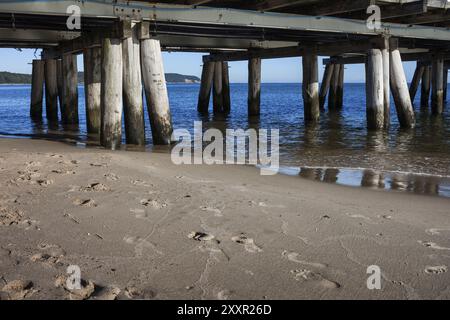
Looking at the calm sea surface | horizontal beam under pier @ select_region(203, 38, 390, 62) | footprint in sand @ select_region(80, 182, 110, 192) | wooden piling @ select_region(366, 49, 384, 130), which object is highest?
horizontal beam under pier @ select_region(203, 38, 390, 62)

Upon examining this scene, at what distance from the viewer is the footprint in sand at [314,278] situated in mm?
2953

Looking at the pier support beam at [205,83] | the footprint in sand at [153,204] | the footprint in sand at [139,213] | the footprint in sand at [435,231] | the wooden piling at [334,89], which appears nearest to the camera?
the footprint in sand at [435,231]

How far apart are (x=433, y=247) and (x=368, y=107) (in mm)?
10492

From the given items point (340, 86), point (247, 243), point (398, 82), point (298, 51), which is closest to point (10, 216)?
→ point (247, 243)

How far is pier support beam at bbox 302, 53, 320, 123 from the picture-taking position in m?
16.0

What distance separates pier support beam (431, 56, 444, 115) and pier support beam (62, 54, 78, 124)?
46.7ft

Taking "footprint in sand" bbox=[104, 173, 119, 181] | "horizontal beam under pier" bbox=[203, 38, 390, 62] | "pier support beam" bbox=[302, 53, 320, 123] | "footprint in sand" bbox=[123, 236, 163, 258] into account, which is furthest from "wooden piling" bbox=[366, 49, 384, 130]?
"footprint in sand" bbox=[123, 236, 163, 258]

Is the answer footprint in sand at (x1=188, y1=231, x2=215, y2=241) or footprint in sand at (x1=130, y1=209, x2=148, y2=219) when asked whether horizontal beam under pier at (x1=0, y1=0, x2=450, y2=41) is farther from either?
footprint in sand at (x1=188, y1=231, x2=215, y2=241)

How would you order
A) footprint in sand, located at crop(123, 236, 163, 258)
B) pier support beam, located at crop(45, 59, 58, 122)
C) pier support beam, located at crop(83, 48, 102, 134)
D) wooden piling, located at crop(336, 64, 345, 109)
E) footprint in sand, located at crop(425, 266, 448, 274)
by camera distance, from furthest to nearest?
wooden piling, located at crop(336, 64, 345, 109)
pier support beam, located at crop(45, 59, 58, 122)
pier support beam, located at crop(83, 48, 102, 134)
footprint in sand, located at crop(123, 236, 163, 258)
footprint in sand, located at crop(425, 266, 448, 274)

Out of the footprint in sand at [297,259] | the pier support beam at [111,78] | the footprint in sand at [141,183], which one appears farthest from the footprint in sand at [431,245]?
the pier support beam at [111,78]

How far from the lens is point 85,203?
4.58m

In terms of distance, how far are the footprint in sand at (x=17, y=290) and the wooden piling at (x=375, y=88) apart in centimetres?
1196

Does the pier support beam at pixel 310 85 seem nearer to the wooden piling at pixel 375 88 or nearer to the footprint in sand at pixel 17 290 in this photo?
the wooden piling at pixel 375 88
